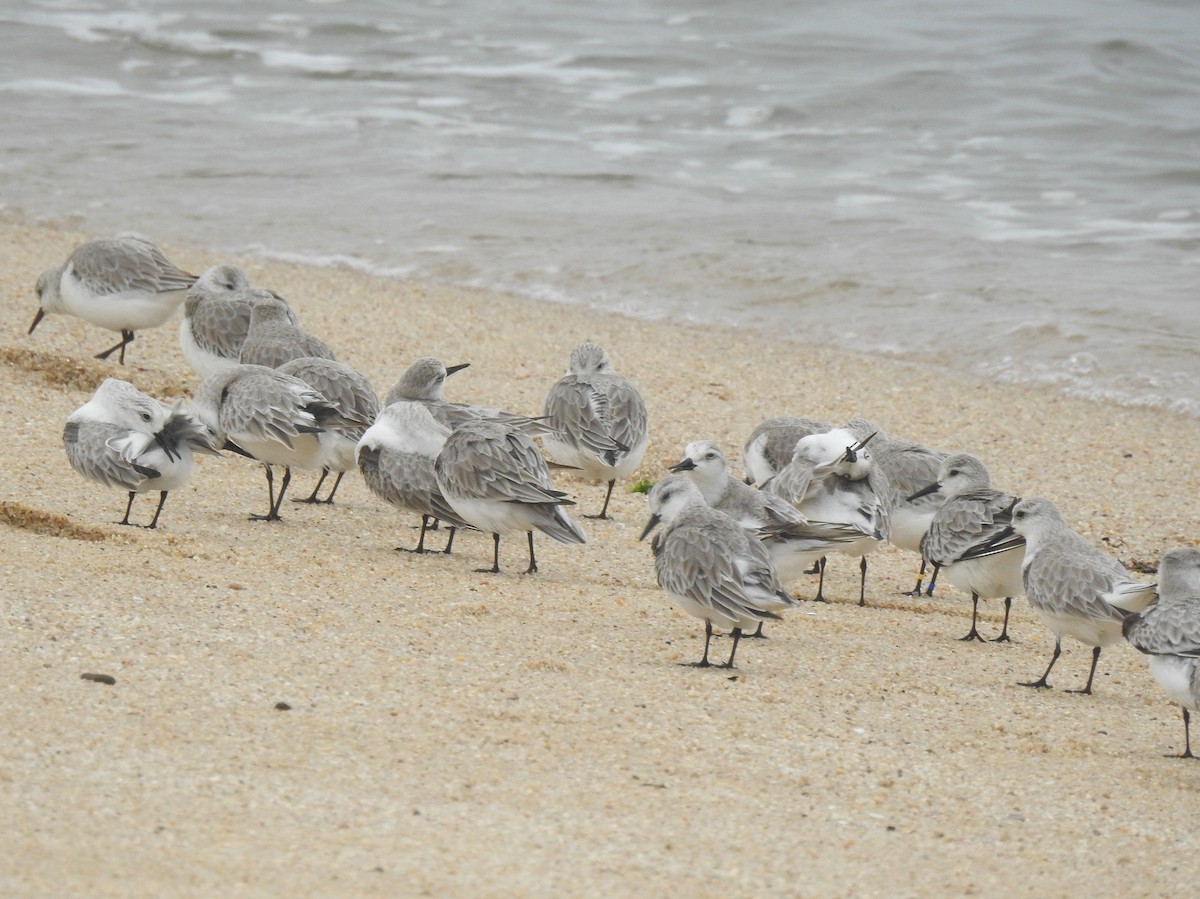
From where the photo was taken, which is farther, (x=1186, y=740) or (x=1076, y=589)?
(x=1076, y=589)

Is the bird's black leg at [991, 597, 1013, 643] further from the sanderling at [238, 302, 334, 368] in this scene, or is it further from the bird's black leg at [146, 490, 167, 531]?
the sanderling at [238, 302, 334, 368]

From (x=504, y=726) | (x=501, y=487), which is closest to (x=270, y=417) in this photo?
(x=501, y=487)

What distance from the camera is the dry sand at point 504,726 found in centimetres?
Answer: 402

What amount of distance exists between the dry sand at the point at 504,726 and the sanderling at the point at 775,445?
65 cm

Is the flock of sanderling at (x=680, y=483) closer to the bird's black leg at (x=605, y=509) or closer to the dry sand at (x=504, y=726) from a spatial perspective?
the bird's black leg at (x=605, y=509)

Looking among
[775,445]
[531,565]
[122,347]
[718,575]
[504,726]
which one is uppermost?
[718,575]

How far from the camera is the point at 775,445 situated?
8367 mm

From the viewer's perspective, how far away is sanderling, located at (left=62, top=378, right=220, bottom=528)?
6.87m

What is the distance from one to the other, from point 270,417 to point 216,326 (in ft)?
7.17

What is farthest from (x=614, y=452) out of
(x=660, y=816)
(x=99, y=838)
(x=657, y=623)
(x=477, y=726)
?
(x=99, y=838)

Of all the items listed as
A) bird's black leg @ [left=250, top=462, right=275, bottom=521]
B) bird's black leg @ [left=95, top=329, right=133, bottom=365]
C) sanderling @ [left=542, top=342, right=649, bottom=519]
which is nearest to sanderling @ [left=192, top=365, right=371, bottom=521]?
bird's black leg @ [left=250, top=462, right=275, bottom=521]

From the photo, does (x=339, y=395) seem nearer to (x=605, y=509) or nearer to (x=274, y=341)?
(x=274, y=341)

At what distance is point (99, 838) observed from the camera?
3867mm

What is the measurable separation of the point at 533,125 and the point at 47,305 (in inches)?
427
